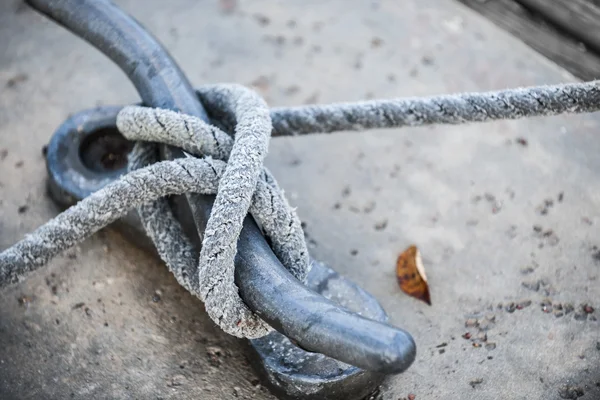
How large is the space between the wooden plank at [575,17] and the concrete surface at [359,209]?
0.16 meters

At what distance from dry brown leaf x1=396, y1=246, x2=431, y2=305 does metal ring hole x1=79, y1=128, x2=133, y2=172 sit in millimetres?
522

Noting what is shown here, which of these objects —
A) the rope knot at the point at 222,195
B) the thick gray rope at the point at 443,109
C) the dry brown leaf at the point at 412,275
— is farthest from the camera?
the dry brown leaf at the point at 412,275

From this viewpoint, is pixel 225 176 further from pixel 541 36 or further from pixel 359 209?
pixel 541 36

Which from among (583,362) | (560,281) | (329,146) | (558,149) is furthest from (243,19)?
(583,362)

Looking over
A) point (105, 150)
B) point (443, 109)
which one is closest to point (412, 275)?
point (443, 109)

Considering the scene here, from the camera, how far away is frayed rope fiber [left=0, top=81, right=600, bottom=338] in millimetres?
836

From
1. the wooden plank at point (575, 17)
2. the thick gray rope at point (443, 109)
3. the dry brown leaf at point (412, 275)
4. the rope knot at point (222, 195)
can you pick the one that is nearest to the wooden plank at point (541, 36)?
the wooden plank at point (575, 17)

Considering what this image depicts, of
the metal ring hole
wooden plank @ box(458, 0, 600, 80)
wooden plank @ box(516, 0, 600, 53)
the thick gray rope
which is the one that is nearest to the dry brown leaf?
the thick gray rope

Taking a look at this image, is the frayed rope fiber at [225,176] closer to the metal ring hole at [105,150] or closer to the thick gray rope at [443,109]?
the thick gray rope at [443,109]

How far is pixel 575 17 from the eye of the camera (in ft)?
5.29

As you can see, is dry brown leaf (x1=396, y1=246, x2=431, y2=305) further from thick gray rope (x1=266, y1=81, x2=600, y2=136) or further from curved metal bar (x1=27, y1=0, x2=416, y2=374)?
curved metal bar (x1=27, y1=0, x2=416, y2=374)

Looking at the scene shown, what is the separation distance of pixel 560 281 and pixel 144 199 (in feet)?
2.25

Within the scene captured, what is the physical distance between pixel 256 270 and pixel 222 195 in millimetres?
104

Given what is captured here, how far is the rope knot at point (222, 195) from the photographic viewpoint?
83 cm
